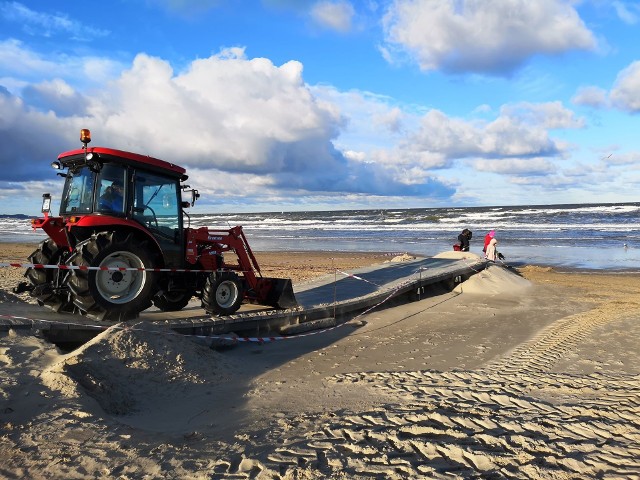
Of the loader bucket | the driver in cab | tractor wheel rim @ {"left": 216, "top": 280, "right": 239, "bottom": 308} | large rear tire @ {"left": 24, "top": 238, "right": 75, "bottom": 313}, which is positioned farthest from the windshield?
the loader bucket

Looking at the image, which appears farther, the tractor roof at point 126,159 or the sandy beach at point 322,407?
the tractor roof at point 126,159

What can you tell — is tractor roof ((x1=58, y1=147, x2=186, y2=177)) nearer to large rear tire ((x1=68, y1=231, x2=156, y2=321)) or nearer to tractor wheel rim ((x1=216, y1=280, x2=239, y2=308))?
large rear tire ((x1=68, y1=231, x2=156, y2=321))

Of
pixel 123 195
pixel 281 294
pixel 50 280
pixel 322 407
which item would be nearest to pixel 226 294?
pixel 281 294

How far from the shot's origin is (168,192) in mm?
7094

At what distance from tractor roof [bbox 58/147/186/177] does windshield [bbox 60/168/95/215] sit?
0.22 metres

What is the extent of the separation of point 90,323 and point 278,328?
2701 mm

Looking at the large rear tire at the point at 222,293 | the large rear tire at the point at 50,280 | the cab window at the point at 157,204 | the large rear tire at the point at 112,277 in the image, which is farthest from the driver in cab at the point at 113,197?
the large rear tire at the point at 222,293

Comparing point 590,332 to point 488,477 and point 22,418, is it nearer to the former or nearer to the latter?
point 488,477

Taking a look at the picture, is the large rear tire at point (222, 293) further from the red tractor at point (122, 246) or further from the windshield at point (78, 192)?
the windshield at point (78, 192)

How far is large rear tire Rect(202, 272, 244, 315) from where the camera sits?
7.05 meters

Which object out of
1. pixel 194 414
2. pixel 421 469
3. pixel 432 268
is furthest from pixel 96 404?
pixel 432 268

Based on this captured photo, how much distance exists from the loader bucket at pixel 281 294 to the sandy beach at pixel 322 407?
0.71 metres

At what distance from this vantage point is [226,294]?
24.0 feet

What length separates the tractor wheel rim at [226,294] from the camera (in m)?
7.16
